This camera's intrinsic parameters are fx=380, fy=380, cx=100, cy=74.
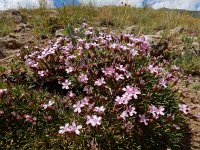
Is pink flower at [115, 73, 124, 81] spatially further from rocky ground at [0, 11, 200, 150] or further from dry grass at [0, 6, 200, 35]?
dry grass at [0, 6, 200, 35]

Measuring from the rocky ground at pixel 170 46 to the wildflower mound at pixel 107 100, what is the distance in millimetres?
414

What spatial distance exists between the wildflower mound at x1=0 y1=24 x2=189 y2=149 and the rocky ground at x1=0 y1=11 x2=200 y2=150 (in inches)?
16.3

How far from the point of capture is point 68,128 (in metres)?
3.18

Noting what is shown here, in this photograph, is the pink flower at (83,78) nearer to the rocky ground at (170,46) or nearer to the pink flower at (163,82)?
the pink flower at (163,82)

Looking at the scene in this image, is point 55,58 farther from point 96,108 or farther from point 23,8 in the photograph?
point 23,8

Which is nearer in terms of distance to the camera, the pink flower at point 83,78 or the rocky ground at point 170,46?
the pink flower at point 83,78

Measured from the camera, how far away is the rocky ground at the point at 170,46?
4457 mm

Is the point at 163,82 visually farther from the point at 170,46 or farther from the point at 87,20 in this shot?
the point at 87,20

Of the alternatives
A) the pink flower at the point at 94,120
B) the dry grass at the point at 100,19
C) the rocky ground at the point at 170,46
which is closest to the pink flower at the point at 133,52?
the rocky ground at the point at 170,46

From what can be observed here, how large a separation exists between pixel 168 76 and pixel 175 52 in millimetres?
2989

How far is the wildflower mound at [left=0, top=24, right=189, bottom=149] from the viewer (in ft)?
11.1

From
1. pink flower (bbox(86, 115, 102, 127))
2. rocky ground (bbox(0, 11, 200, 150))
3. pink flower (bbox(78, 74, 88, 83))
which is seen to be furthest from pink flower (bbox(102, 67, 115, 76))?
rocky ground (bbox(0, 11, 200, 150))

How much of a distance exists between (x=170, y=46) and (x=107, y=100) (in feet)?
11.8

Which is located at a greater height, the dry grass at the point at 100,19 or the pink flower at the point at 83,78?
the pink flower at the point at 83,78
